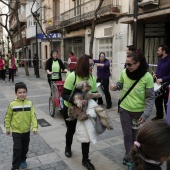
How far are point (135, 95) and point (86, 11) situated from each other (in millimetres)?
14137

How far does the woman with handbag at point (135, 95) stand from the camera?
11.2ft

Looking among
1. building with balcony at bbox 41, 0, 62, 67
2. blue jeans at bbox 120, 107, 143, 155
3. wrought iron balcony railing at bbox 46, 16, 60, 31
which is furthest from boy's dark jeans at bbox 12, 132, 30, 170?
wrought iron balcony railing at bbox 46, 16, 60, 31

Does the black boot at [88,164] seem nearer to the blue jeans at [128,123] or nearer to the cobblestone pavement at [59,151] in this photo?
the cobblestone pavement at [59,151]

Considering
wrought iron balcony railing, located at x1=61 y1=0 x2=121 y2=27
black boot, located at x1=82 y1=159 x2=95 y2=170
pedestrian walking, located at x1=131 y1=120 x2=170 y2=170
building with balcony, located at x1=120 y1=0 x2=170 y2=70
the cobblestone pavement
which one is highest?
wrought iron balcony railing, located at x1=61 y1=0 x2=121 y2=27

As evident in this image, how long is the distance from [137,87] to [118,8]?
10.6m

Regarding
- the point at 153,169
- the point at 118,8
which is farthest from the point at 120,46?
the point at 153,169

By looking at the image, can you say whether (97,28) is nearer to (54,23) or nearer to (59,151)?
(54,23)

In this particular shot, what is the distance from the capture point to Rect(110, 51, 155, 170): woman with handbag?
3404mm

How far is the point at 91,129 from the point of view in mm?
3549

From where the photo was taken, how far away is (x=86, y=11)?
1673 centimetres

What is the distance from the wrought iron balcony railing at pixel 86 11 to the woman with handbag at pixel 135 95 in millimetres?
10295

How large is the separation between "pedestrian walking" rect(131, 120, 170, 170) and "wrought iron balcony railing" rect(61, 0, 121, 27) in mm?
12200

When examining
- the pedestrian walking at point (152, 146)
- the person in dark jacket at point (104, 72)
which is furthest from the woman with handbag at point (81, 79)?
the person in dark jacket at point (104, 72)

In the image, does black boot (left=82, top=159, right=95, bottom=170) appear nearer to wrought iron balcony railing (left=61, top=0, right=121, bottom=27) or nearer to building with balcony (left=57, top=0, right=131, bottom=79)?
building with balcony (left=57, top=0, right=131, bottom=79)
